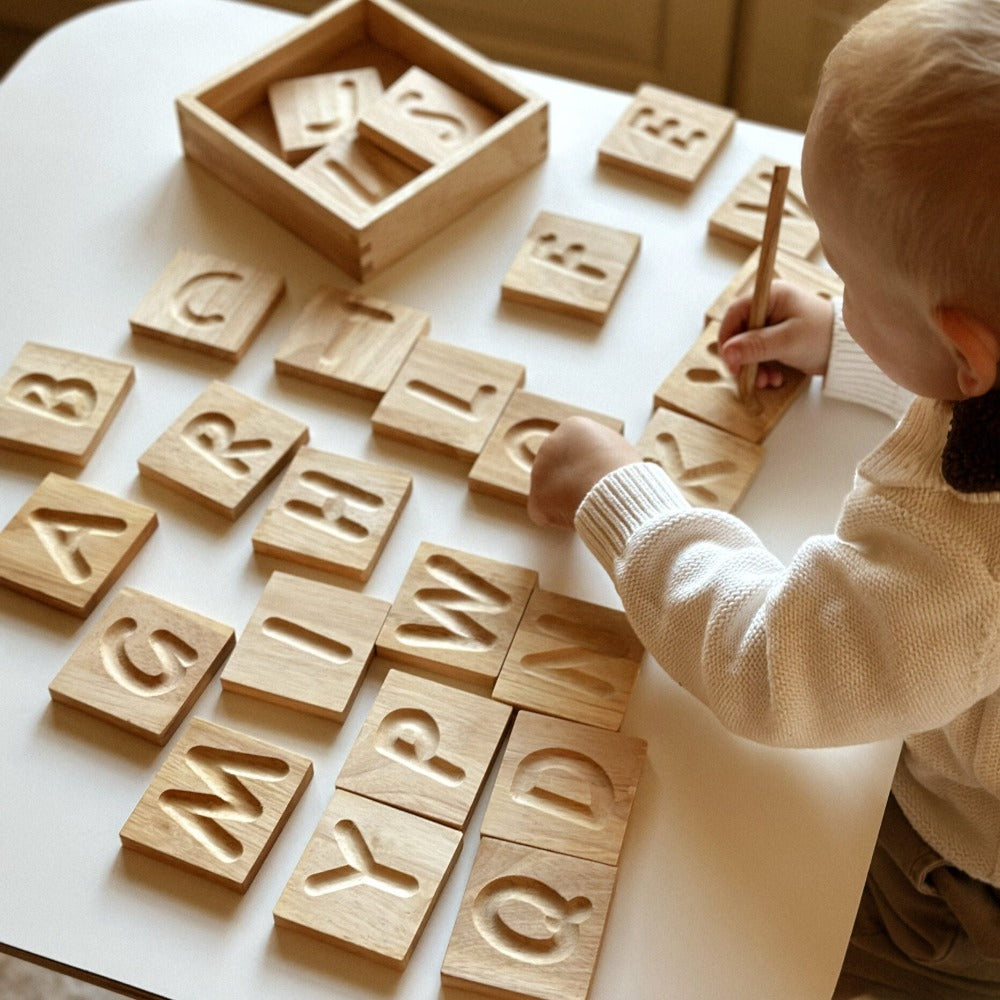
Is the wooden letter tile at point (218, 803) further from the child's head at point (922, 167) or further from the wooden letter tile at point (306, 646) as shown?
the child's head at point (922, 167)

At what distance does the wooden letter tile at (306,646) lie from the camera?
792 mm

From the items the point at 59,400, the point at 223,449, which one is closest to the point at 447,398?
the point at 223,449

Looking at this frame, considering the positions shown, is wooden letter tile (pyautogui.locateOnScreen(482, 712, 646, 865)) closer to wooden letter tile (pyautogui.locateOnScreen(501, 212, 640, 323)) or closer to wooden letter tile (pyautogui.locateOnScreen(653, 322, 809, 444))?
wooden letter tile (pyautogui.locateOnScreen(653, 322, 809, 444))

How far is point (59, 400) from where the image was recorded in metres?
0.95

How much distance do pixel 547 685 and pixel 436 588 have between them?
102mm

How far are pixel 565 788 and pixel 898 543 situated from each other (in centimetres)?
24

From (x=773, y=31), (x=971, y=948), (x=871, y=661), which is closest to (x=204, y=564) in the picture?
(x=871, y=661)

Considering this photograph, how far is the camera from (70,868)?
2.38ft

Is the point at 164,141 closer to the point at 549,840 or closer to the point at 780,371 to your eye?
the point at 780,371

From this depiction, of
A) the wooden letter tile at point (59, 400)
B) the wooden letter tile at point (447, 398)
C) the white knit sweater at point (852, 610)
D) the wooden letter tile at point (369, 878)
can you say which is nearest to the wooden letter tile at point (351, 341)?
the wooden letter tile at point (447, 398)

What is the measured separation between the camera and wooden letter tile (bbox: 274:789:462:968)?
69cm

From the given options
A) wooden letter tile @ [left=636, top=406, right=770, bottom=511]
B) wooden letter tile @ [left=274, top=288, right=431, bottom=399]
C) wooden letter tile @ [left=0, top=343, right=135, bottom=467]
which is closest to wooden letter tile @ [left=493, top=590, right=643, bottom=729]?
wooden letter tile @ [left=636, top=406, right=770, bottom=511]

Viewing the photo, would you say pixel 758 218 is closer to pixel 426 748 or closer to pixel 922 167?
pixel 922 167

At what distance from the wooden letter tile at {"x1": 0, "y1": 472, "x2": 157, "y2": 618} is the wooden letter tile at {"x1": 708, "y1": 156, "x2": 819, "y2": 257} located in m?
0.53
